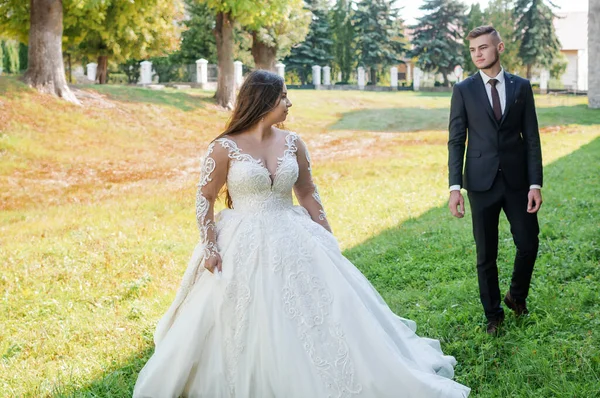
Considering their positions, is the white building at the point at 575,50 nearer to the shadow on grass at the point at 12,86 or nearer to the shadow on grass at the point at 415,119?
the shadow on grass at the point at 415,119

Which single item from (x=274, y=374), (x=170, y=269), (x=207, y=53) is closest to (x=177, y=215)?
(x=170, y=269)

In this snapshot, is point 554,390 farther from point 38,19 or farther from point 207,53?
point 207,53

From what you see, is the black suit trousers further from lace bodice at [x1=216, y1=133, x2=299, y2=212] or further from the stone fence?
the stone fence

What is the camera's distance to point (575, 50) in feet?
231

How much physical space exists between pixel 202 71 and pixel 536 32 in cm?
3016

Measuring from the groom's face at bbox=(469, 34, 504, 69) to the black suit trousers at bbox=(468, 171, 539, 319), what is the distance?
33.1 inches

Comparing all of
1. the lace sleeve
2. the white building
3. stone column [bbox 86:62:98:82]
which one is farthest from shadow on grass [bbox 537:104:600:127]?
the white building

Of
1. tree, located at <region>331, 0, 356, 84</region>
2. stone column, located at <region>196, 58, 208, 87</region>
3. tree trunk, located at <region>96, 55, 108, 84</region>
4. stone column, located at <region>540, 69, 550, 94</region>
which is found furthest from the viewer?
tree, located at <region>331, 0, 356, 84</region>

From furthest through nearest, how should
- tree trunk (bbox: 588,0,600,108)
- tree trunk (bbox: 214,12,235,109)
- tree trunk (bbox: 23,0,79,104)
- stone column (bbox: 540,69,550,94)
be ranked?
stone column (bbox: 540,69,550,94)
tree trunk (bbox: 588,0,600,108)
tree trunk (bbox: 214,12,235,109)
tree trunk (bbox: 23,0,79,104)

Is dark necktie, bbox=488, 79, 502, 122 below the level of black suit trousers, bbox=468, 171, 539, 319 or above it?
above

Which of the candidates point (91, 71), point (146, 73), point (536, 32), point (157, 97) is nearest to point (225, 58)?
point (157, 97)

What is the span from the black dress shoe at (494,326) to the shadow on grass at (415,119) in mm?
24553

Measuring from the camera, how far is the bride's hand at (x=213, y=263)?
4.61 meters

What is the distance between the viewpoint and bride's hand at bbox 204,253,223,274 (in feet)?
15.1
